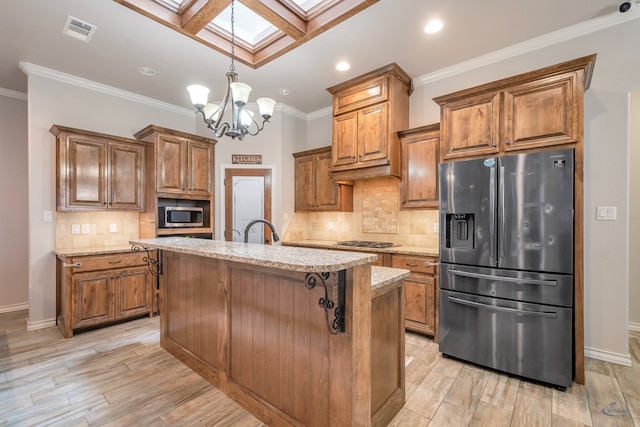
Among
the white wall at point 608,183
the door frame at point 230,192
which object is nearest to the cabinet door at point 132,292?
the door frame at point 230,192

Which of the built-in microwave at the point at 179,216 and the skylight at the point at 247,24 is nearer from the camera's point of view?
A: the skylight at the point at 247,24

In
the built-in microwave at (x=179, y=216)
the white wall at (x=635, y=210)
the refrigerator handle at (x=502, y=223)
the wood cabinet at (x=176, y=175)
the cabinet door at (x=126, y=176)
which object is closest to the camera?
the refrigerator handle at (x=502, y=223)

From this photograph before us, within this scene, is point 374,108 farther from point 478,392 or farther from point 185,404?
point 185,404

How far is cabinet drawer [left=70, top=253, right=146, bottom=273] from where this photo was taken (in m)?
3.16

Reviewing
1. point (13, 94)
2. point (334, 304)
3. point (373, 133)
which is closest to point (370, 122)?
point (373, 133)

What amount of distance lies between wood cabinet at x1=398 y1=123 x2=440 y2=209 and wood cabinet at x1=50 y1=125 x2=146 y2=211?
132 inches

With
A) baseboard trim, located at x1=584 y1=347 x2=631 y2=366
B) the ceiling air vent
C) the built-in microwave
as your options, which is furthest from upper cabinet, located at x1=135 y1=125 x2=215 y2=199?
baseboard trim, located at x1=584 y1=347 x2=631 y2=366

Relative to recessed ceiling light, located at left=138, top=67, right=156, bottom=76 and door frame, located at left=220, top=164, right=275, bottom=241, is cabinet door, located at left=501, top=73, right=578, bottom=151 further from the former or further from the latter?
recessed ceiling light, located at left=138, top=67, right=156, bottom=76

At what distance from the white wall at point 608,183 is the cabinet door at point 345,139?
2.18 metres

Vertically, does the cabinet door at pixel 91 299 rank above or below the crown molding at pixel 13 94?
below

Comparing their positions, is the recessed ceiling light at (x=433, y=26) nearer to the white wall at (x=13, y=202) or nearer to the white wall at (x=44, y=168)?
the white wall at (x=44, y=168)

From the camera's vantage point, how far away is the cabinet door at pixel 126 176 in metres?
3.67

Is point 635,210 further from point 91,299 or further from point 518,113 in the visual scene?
point 91,299

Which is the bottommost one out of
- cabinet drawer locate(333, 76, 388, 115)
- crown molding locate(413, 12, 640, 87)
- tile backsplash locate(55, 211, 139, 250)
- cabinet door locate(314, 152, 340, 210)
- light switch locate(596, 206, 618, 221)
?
tile backsplash locate(55, 211, 139, 250)
